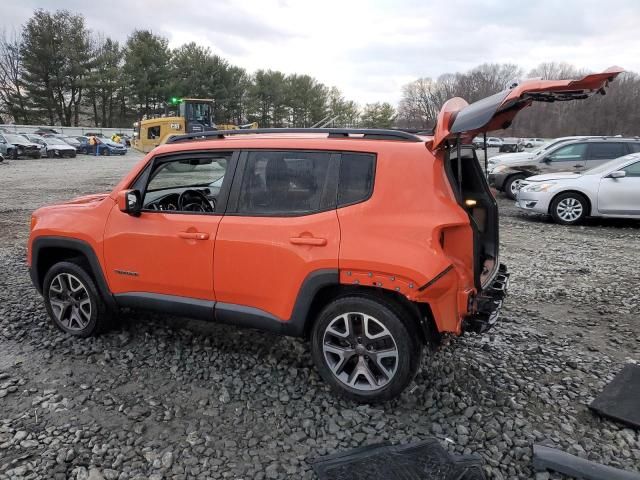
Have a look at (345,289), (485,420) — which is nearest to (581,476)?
Result: (485,420)

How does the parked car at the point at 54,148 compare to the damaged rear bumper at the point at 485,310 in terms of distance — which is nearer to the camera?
the damaged rear bumper at the point at 485,310

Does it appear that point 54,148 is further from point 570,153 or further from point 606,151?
point 606,151

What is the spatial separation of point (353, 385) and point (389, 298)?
65 centimetres

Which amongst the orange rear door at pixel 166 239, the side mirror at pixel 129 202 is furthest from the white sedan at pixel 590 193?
the side mirror at pixel 129 202

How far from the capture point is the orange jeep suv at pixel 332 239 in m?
2.89

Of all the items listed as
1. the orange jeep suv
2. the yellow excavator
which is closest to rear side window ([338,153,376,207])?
the orange jeep suv

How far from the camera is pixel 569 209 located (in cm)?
937

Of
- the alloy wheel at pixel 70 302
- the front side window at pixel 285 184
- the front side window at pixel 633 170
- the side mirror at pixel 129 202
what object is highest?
the front side window at pixel 633 170

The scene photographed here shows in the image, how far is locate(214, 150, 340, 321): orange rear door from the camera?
309 cm

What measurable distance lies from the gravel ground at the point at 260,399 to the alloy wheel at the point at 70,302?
184 millimetres

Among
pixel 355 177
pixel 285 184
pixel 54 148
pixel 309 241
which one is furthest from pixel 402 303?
pixel 54 148

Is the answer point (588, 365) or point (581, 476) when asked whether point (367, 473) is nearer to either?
point (581, 476)

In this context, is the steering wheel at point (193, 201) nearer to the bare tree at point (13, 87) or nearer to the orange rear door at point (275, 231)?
the orange rear door at point (275, 231)

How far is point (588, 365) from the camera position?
3.73 metres
